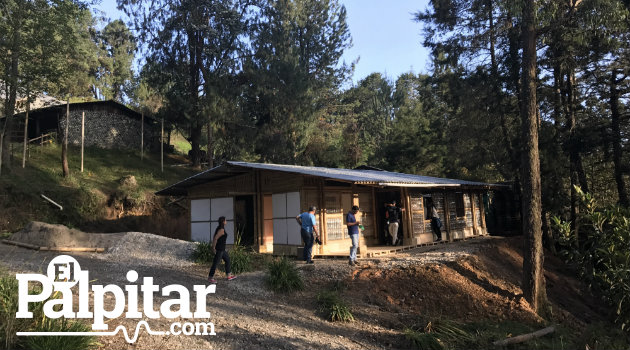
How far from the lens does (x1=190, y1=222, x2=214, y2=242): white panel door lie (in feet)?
50.8

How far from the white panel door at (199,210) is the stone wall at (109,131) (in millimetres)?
17728

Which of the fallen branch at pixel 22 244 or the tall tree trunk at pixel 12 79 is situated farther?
the tall tree trunk at pixel 12 79

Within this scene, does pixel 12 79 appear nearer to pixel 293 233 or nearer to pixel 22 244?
pixel 22 244

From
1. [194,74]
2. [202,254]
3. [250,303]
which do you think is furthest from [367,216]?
[194,74]

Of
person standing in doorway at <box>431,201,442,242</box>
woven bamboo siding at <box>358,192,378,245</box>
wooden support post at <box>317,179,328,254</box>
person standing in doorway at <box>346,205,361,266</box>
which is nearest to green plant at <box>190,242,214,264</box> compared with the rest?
wooden support post at <box>317,179,328,254</box>

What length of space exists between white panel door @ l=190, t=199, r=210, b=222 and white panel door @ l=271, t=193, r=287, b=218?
3.36 metres

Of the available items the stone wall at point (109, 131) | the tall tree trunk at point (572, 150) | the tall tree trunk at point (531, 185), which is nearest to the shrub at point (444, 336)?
the tall tree trunk at point (531, 185)

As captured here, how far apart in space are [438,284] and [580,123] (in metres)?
12.2

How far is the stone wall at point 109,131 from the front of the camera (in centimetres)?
2878

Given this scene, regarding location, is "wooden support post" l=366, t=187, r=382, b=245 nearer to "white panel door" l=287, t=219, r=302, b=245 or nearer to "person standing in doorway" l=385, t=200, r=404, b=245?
"person standing in doorway" l=385, t=200, r=404, b=245

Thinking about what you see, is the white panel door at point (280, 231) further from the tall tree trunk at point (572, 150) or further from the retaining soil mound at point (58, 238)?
the tall tree trunk at point (572, 150)

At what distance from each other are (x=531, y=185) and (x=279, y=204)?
25.0 feet

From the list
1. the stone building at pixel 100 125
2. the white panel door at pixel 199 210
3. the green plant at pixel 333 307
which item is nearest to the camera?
the green plant at pixel 333 307

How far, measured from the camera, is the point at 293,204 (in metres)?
12.8
